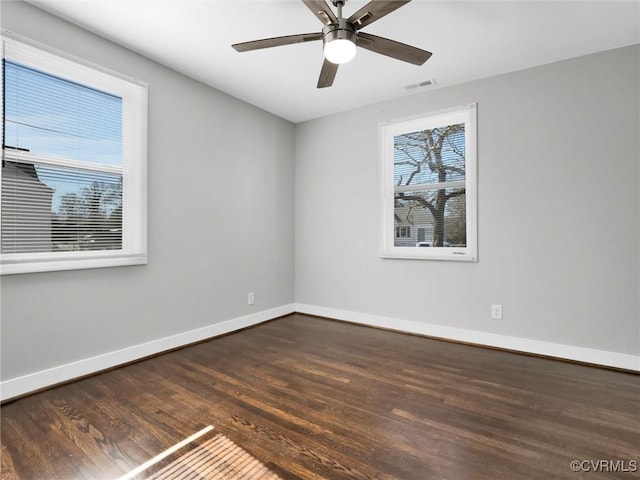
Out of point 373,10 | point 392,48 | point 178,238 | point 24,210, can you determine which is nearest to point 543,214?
point 392,48

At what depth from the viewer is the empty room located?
1770 millimetres

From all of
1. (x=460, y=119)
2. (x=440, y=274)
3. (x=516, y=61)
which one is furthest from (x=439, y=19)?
(x=440, y=274)

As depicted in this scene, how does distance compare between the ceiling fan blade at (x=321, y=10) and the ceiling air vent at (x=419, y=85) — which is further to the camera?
the ceiling air vent at (x=419, y=85)

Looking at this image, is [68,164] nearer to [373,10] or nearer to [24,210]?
[24,210]

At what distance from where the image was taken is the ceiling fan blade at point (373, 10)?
170cm

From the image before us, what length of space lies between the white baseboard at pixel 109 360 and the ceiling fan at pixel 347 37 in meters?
2.49

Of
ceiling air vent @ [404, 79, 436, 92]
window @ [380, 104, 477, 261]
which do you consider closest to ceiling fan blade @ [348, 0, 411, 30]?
ceiling air vent @ [404, 79, 436, 92]

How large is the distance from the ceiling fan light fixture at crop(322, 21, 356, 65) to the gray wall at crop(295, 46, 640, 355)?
73.8 inches

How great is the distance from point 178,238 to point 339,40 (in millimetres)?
2238

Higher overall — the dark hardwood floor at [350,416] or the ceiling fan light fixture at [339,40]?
the ceiling fan light fixture at [339,40]

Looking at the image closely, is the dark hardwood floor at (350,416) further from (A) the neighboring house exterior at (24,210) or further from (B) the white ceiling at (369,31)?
(B) the white ceiling at (369,31)

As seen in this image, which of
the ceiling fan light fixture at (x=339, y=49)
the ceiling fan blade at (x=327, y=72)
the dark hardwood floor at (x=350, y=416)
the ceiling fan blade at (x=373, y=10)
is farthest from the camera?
the ceiling fan blade at (x=327, y=72)

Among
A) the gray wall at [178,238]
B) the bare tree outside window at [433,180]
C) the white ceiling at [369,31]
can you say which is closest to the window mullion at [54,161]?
the gray wall at [178,238]

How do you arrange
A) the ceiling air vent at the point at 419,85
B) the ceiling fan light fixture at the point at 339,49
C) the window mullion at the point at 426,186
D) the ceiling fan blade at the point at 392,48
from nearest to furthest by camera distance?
1. the ceiling fan light fixture at the point at 339,49
2. the ceiling fan blade at the point at 392,48
3. the ceiling air vent at the point at 419,85
4. the window mullion at the point at 426,186
